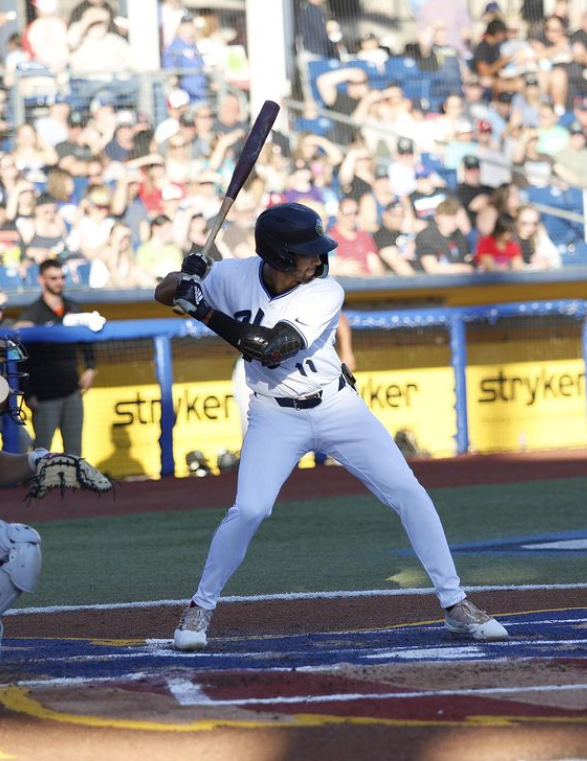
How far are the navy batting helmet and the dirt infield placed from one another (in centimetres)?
137

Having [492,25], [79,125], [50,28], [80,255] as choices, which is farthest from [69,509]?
[492,25]

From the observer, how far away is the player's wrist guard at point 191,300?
464cm

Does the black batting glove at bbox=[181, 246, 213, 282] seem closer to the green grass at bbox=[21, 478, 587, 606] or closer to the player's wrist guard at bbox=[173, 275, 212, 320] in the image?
the player's wrist guard at bbox=[173, 275, 212, 320]

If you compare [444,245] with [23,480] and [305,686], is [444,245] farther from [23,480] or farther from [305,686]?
[305,686]

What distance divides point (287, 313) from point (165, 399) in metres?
7.73

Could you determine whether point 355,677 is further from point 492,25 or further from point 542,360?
point 492,25

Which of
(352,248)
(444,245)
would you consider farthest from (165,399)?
(444,245)

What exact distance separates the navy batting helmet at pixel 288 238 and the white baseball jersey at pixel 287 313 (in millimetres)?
111

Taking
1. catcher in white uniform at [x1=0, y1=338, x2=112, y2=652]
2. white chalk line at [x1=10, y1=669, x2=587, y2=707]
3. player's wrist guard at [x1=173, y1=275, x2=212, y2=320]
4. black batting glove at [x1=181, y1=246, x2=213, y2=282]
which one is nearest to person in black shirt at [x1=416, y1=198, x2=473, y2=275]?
black batting glove at [x1=181, y1=246, x2=213, y2=282]

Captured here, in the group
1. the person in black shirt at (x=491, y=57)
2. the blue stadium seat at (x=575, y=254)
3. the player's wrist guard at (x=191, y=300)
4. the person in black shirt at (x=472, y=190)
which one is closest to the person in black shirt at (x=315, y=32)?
the person in black shirt at (x=491, y=57)

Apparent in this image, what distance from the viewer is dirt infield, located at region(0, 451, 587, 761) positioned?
3258mm

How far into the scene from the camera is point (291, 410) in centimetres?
477

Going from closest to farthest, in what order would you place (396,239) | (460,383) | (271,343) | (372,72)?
1. (271,343)
2. (460,383)
3. (396,239)
4. (372,72)

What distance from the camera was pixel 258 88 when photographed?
14.7 m
